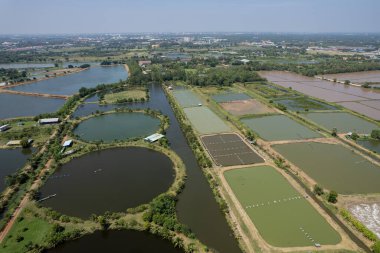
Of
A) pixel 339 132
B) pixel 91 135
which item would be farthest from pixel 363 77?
pixel 91 135

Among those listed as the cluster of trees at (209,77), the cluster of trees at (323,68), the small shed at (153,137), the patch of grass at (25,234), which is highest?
the cluster of trees at (323,68)

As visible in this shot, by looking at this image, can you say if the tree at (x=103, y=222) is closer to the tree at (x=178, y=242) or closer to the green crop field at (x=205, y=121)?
the tree at (x=178, y=242)

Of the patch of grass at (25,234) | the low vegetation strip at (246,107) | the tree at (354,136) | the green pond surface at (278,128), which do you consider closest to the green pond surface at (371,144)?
the tree at (354,136)

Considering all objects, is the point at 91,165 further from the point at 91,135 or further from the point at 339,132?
the point at 339,132

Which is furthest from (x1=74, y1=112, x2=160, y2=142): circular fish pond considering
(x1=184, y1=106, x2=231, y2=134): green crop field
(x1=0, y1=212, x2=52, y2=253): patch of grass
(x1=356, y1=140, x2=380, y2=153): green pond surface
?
(x1=356, y1=140, x2=380, y2=153): green pond surface

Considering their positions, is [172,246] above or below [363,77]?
below

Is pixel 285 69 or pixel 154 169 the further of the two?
pixel 285 69

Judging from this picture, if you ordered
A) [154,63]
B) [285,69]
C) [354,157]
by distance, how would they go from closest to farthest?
[354,157] < [285,69] < [154,63]
